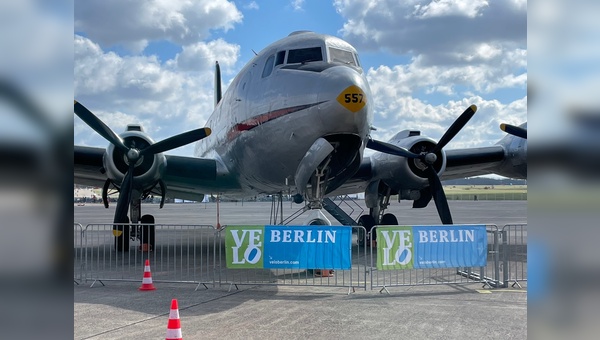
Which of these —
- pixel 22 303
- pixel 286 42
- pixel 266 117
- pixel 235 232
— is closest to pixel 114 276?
pixel 235 232

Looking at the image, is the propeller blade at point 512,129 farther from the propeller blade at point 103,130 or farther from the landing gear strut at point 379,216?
the propeller blade at point 103,130

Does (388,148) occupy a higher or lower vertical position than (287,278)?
higher

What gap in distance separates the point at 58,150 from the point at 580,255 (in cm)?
169

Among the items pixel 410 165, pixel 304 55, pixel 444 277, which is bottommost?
pixel 444 277

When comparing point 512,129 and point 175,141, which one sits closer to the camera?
point 175,141

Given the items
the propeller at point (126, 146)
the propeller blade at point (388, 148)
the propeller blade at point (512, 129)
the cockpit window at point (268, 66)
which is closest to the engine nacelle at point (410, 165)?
the propeller blade at point (388, 148)

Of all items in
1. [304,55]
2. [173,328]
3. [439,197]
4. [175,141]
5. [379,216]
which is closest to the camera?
[173,328]

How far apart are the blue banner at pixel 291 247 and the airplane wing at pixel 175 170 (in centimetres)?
591

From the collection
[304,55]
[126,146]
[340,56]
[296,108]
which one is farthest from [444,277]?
[126,146]

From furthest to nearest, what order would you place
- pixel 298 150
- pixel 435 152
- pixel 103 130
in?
pixel 435 152, pixel 103 130, pixel 298 150

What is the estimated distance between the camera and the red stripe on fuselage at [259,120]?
9871 millimetres

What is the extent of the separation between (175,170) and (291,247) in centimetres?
684

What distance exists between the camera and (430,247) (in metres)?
9.86

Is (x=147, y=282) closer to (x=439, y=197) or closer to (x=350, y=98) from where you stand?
(x=350, y=98)
